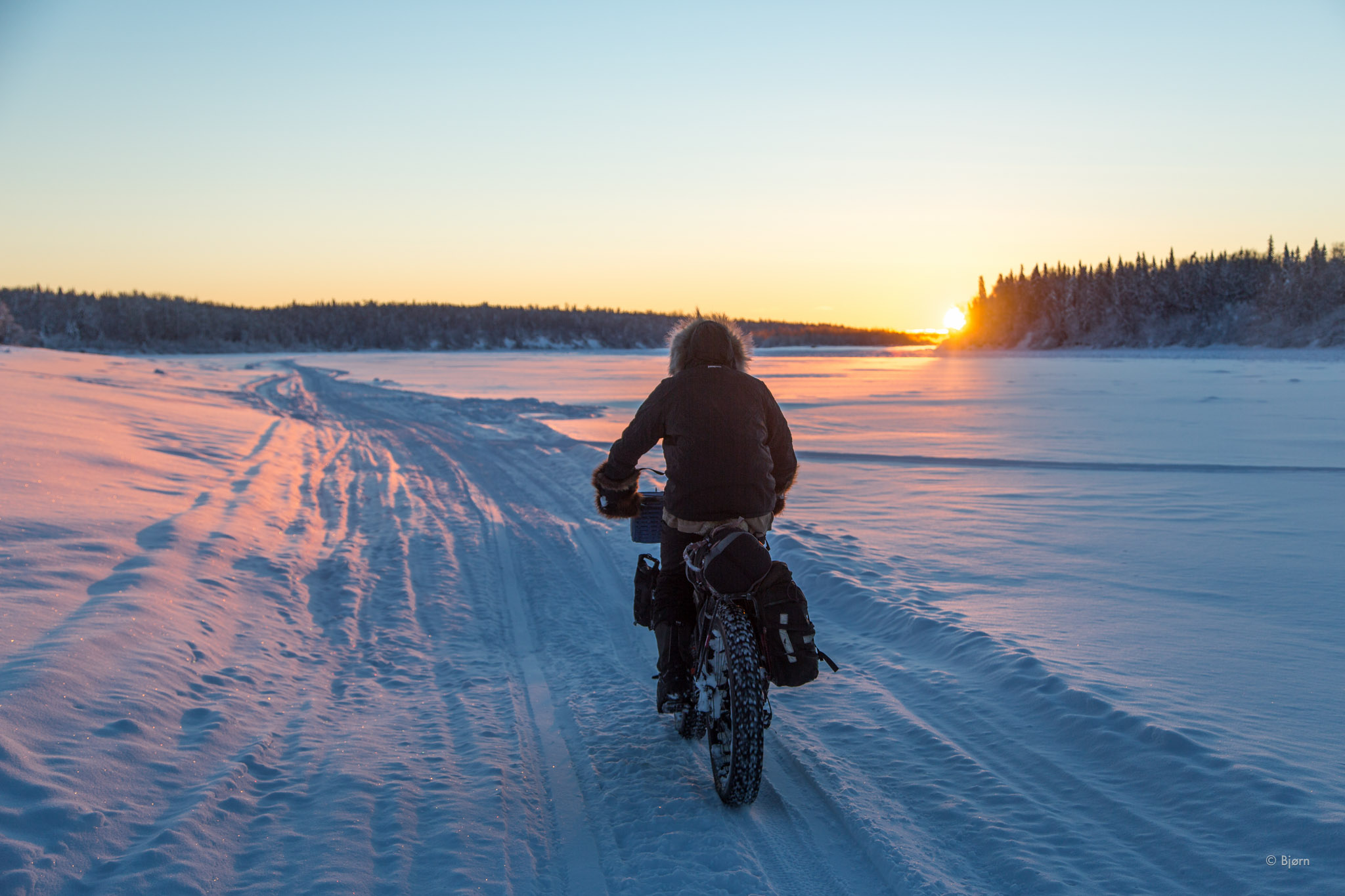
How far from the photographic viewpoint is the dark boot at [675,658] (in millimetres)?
3551

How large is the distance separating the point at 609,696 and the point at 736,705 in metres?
1.48

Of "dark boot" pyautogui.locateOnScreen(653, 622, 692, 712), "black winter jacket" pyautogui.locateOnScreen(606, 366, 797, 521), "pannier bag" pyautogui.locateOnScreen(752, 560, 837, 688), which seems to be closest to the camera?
"pannier bag" pyautogui.locateOnScreen(752, 560, 837, 688)

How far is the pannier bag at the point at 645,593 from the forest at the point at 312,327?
7985 cm

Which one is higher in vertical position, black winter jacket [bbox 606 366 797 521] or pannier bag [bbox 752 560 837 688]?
black winter jacket [bbox 606 366 797 521]

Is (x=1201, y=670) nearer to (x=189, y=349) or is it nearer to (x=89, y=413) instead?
(x=89, y=413)

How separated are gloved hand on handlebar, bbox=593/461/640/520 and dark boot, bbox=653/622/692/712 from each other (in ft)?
1.76

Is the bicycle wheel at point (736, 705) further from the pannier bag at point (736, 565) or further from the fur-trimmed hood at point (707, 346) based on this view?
the fur-trimmed hood at point (707, 346)

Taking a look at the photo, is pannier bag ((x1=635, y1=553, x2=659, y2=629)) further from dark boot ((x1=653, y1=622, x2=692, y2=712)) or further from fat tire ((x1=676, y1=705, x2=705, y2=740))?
fat tire ((x1=676, y1=705, x2=705, y2=740))

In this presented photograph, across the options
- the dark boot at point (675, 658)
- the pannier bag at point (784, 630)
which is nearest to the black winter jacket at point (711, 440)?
the pannier bag at point (784, 630)

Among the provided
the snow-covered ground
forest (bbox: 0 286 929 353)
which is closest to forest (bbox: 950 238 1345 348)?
forest (bbox: 0 286 929 353)

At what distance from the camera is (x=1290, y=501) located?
352 inches

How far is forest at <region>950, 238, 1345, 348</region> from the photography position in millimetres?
80125

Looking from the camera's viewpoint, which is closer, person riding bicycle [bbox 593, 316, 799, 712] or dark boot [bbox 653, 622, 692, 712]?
person riding bicycle [bbox 593, 316, 799, 712]

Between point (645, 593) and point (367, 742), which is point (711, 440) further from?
point (367, 742)
